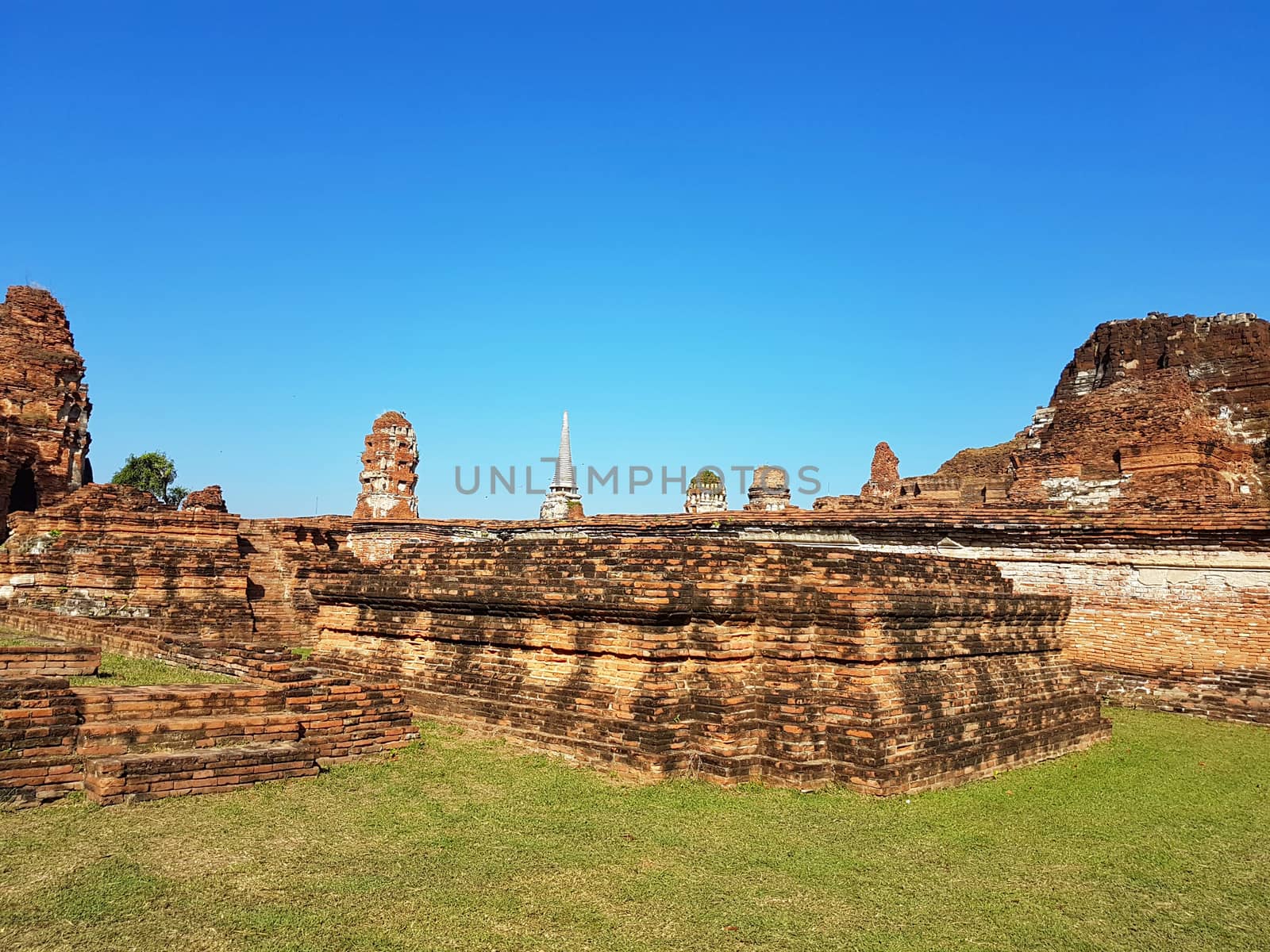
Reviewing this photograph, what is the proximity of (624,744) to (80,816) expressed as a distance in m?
3.46

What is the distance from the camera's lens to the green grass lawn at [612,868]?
4.14m

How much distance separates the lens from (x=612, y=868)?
5.06m

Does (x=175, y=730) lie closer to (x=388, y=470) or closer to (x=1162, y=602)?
(x=1162, y=602)

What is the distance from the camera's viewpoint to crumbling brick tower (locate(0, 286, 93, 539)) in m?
25.5

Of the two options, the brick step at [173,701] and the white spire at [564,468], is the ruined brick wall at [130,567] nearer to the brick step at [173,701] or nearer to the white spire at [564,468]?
the brick step at [173,701]

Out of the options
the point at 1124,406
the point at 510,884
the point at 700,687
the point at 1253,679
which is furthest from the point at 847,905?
the point at 1124,406

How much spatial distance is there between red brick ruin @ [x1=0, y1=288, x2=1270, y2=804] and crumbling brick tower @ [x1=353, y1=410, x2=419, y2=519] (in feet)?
29.4

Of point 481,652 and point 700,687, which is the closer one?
point 700,687

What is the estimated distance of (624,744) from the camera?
275 inches

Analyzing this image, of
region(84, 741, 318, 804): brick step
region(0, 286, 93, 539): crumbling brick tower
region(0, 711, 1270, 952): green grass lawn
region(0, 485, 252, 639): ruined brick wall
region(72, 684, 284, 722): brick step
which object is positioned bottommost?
region(0, 711, 1270, 952): green grass lawn

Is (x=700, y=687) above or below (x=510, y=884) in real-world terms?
above

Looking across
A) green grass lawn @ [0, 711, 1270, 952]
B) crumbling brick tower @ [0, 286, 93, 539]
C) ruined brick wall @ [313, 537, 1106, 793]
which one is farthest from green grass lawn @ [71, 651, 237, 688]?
crumbling brick tower @ [0, 286, 93, 539]

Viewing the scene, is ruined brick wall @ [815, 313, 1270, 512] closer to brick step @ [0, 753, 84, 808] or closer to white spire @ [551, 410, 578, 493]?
brick step @ [0, 753, 84, 808]

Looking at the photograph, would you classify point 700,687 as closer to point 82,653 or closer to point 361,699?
point 361,699
